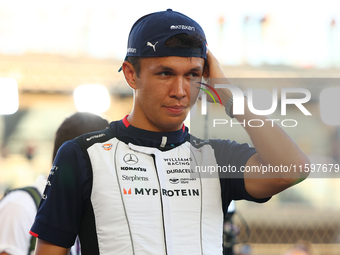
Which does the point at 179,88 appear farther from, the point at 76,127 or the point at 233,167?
the point at 76,127

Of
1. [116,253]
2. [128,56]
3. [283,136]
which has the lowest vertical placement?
[116,253]

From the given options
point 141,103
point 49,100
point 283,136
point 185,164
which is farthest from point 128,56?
point 49,100

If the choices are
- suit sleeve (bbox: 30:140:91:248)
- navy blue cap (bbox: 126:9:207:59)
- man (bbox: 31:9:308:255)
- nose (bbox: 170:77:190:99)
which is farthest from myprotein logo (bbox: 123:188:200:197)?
navy blue cap (bbox: 126:9:207:59)

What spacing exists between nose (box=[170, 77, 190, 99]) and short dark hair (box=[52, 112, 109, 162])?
684 millimetres

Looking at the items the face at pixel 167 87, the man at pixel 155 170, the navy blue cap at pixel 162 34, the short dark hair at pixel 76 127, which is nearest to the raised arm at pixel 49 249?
the man at pixel 155 170

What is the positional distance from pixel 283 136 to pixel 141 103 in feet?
1.26

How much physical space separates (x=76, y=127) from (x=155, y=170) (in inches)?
27.3

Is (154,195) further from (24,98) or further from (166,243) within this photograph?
(24,98)

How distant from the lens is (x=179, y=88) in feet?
2.93

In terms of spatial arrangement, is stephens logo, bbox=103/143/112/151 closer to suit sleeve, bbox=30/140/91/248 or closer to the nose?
suit sleeve, bbox=30/140/91/248

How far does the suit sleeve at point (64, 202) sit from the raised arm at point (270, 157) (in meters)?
0.42

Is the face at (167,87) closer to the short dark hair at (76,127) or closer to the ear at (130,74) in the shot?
the ear at (130,74)

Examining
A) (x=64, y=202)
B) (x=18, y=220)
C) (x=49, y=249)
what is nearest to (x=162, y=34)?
(x=64, y=202)

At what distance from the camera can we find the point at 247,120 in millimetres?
925
